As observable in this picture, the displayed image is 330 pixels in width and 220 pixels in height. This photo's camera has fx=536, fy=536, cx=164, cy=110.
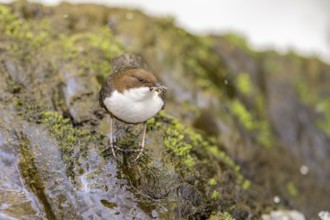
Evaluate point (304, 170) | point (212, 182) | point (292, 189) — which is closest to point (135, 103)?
point (212, 182)

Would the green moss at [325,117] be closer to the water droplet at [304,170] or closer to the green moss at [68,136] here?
the water droplet at [304,170]

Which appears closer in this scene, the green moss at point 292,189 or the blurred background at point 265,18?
the green moss at point 292,189

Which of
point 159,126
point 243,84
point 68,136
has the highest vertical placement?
point 243,84

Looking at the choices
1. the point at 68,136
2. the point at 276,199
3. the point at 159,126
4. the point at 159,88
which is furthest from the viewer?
the point at 276,199

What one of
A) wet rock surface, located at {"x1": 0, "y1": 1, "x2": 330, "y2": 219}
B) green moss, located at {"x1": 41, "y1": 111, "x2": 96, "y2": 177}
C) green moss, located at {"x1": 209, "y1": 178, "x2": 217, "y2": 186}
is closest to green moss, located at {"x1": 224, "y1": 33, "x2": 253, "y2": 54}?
wet rock surface, located at {"x1": 0, "y1": 1, "x2": 330, "y2": 219}

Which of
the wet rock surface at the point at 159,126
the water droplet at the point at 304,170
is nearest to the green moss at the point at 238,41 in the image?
the wet rock surface at the point at 159,126

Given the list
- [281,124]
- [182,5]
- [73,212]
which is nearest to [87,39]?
[73,212]

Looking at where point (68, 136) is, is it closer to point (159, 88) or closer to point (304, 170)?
point (159, 88)
